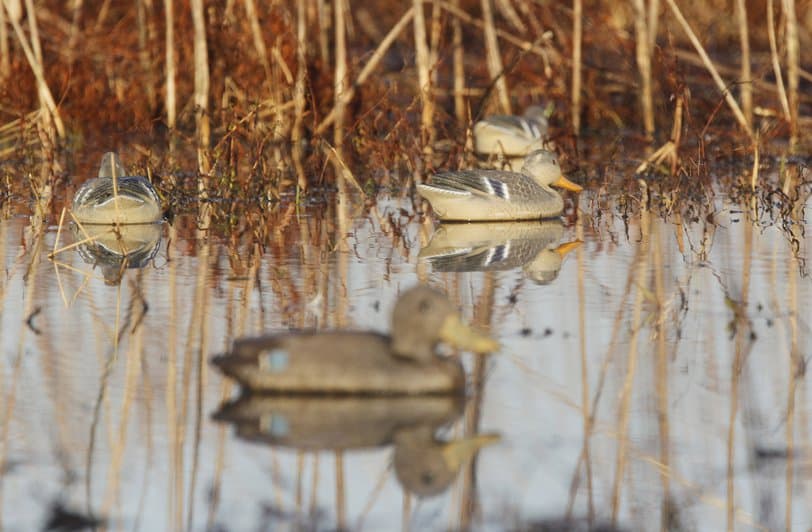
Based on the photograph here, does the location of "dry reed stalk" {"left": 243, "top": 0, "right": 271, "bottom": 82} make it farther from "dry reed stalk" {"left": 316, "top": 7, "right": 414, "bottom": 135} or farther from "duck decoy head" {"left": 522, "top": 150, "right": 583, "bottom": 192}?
"duck decoy head" {"left": 522, "top": 150, "right": 583, "bottom": 192}

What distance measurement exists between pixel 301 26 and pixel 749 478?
10.9 metres

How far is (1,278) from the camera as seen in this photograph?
9.50 metres

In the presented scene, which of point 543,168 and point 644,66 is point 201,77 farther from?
point 644,66

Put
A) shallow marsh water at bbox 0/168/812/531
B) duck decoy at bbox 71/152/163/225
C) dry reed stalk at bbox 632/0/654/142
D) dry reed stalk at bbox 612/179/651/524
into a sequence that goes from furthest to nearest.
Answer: dry reed stalk at bbox 632/0/654/142
duck decoy at bbox 71/152/163/225
dry reed stalk at bbox 612/179/651/524
shallow marsh water at bbox 0/168/812/531

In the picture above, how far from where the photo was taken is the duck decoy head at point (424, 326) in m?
6.27

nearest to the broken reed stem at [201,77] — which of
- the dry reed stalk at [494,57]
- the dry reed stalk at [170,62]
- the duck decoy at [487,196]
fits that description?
the dry reed stalk at [170,62]

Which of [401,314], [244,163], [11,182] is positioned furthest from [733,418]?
[244,163]

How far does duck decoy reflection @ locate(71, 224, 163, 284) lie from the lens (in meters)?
9.97

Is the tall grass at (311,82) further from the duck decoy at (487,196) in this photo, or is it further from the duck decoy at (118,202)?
the duck decoy at (487,196)

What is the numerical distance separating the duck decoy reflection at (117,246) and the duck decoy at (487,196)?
1977mm

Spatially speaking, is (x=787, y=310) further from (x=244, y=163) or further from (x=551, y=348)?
(x=244, y=163)

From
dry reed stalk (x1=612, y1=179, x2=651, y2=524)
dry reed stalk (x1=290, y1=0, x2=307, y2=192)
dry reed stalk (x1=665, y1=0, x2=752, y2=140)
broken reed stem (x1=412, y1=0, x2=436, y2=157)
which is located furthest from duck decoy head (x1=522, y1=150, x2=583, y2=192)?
dry reed stalk (x1=290, y1=0, x2=307, y2=192)

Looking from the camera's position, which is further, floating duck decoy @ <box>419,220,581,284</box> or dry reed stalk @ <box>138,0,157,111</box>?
dry reed stalk @ <box>138,0,157,111</box>

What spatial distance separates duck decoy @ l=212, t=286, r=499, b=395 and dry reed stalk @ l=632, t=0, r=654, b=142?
1013 centimetres
